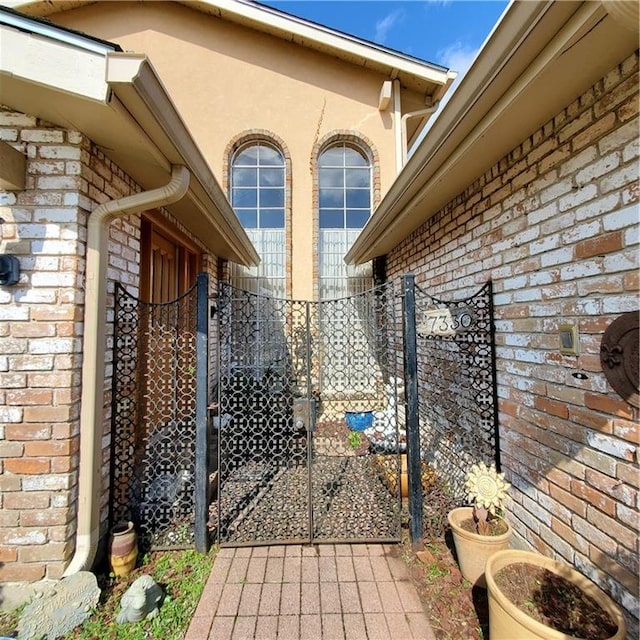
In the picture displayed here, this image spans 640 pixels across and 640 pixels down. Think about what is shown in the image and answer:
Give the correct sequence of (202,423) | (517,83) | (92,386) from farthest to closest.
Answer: (202,423) → (92,386) → (517,83)

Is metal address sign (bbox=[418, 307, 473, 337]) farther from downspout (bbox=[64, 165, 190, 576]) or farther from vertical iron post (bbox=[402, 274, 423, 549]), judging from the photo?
downspout (bbox=[64, 165, 190, 576])

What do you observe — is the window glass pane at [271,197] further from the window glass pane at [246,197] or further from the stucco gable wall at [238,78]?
the stucco gable wall at [238,78]

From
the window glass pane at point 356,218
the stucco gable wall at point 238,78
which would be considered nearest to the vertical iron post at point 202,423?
the window glass pane at point 356,218

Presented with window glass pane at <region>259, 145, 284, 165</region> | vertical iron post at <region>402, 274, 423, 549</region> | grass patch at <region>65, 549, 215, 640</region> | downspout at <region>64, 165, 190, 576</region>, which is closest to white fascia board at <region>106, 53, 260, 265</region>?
downspout at <region>64, 165, 190, 576</region>

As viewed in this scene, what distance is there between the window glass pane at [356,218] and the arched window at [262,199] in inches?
49.7

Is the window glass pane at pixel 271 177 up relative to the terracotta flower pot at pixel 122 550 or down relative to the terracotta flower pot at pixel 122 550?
up

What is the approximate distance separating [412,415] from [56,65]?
3.00 m

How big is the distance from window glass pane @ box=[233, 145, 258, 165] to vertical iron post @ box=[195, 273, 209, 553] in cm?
487

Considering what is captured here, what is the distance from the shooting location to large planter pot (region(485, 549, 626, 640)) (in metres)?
1.45

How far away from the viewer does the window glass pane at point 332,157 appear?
6.69 m

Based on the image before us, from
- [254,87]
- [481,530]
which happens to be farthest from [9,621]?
[254,87]

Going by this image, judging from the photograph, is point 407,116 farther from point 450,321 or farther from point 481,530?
point 481,530

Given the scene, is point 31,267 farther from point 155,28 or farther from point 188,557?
point 155,28

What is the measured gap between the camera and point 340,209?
263 inches
